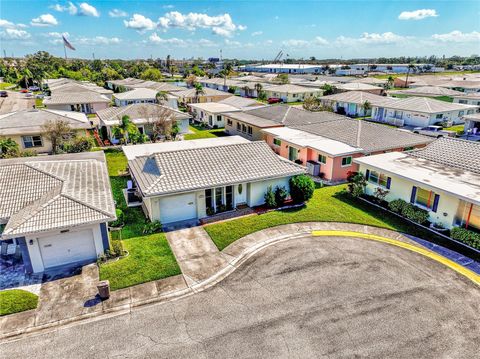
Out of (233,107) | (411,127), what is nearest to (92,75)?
(233,107)

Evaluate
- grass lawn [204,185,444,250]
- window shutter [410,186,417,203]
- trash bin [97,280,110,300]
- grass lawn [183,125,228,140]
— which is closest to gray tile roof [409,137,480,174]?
window shutter [410,186,417,203]

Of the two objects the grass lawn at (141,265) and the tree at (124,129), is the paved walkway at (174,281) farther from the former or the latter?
the tree at (124,129)

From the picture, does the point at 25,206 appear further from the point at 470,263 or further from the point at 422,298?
the point at 470,263

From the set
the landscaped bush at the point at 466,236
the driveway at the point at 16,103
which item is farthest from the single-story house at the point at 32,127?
the landscaped bush at the point at 466,236

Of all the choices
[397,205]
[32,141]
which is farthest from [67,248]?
[32,141]

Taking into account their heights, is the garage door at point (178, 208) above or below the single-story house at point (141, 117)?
below

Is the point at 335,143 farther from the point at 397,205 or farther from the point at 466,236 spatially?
the point at 466,236
